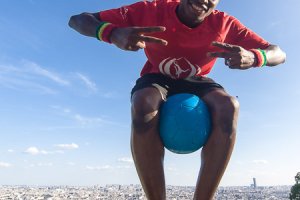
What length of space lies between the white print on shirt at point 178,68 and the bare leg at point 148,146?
2.97 ft

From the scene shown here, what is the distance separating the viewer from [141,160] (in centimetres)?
436

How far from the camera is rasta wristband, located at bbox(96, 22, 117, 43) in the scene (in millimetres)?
4453

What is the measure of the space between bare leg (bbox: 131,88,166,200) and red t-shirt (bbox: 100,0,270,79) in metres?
0.95

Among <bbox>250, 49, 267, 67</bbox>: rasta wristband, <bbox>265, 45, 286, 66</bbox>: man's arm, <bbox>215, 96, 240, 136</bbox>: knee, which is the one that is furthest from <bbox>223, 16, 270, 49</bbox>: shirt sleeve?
<bbox>215, 96, 240, 136</bbox>: knee

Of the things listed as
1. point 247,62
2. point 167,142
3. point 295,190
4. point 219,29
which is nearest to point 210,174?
point 167,142

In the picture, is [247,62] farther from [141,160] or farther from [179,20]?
[141,160]

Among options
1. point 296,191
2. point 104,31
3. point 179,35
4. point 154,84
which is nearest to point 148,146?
point 154,84

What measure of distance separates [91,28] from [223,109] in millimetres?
1820

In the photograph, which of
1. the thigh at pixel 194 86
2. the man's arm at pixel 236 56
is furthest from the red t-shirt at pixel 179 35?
the man's arm at pixel 236 56

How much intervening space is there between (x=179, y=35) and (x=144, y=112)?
128cm

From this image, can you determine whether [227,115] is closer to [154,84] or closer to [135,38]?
[154,84]

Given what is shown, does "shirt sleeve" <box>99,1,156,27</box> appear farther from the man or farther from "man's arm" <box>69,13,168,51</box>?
"man's arm" <box>69,13,168,51</box>

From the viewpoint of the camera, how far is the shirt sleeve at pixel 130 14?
5.00m

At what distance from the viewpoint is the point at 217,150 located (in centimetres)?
434
